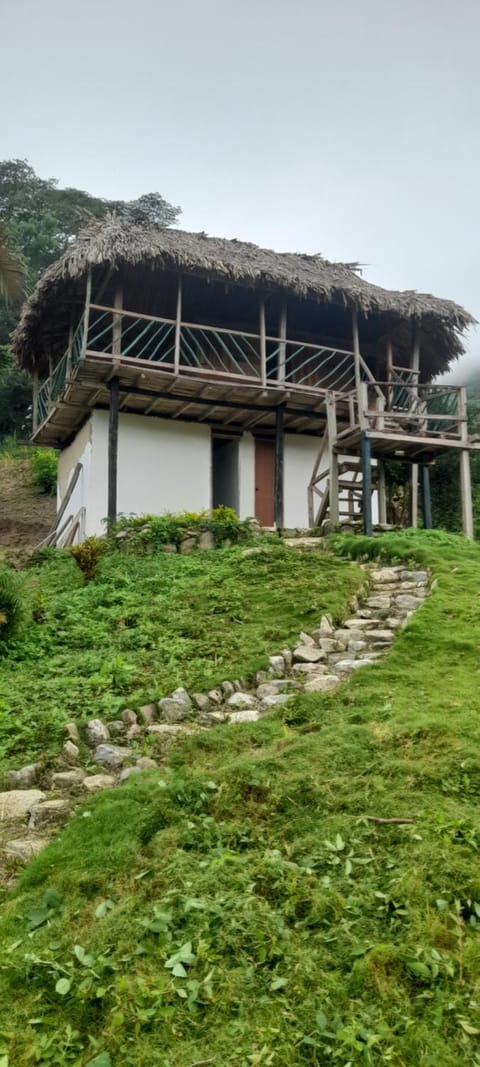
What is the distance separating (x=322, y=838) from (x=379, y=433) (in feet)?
28.8

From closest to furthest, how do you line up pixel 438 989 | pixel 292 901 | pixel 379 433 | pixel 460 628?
pixel 438 989, pixel 292 901, pixel 460 628, pixel 379 433

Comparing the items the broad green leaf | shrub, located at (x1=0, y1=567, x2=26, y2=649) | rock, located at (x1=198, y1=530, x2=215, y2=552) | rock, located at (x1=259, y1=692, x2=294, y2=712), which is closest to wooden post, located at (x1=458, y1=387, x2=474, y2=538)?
rock, located at (x1=198, y1=530, x2=215, y2=552)

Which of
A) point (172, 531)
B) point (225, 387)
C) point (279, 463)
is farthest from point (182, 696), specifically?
point (279, 463)

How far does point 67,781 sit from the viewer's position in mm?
4465

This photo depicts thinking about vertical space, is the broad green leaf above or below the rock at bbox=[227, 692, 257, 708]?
below

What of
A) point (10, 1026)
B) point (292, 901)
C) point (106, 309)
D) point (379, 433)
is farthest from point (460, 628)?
point (106, 309)

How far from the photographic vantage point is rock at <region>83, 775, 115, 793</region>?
438cm

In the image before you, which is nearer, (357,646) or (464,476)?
(357,646)

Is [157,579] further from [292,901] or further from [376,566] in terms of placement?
[292,901]

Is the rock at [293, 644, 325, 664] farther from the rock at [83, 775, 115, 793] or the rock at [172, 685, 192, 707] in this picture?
the rock at [83, 775, 115, 793]

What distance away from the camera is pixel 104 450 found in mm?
13828

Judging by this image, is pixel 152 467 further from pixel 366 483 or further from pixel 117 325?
pixel 366 483

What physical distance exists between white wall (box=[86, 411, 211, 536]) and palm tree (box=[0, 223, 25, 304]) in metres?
4.65

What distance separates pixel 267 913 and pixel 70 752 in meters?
2.06
